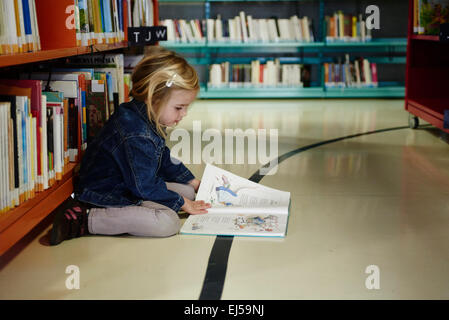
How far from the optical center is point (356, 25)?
571cm

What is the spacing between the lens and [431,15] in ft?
11.7

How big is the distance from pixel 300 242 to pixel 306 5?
4846 millimetres

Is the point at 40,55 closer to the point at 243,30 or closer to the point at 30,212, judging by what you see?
the point at 30,212

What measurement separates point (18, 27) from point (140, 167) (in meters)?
0.55

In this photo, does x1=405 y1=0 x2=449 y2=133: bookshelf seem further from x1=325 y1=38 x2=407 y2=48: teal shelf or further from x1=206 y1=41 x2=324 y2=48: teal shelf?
x1=206 y1=41 x2=324 y2=48: teal shelf

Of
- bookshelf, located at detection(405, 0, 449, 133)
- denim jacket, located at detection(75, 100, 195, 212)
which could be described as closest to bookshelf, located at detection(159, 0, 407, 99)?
bookshelf, located at detection(405, 0, 449, 133)

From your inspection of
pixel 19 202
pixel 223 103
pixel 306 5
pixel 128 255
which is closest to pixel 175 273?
pixel 128 255

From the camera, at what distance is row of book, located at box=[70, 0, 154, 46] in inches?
84.9

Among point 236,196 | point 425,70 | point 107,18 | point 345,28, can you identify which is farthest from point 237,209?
point 345,28

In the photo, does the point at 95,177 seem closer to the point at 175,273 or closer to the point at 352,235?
the point at 175,273

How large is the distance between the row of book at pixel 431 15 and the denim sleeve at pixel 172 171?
6.96ft

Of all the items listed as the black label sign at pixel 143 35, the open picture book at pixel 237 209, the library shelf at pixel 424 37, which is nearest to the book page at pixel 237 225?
the open picture book at pixel 237 209

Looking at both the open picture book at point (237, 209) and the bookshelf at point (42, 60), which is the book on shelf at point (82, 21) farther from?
the open picture book at point (237, 209)
